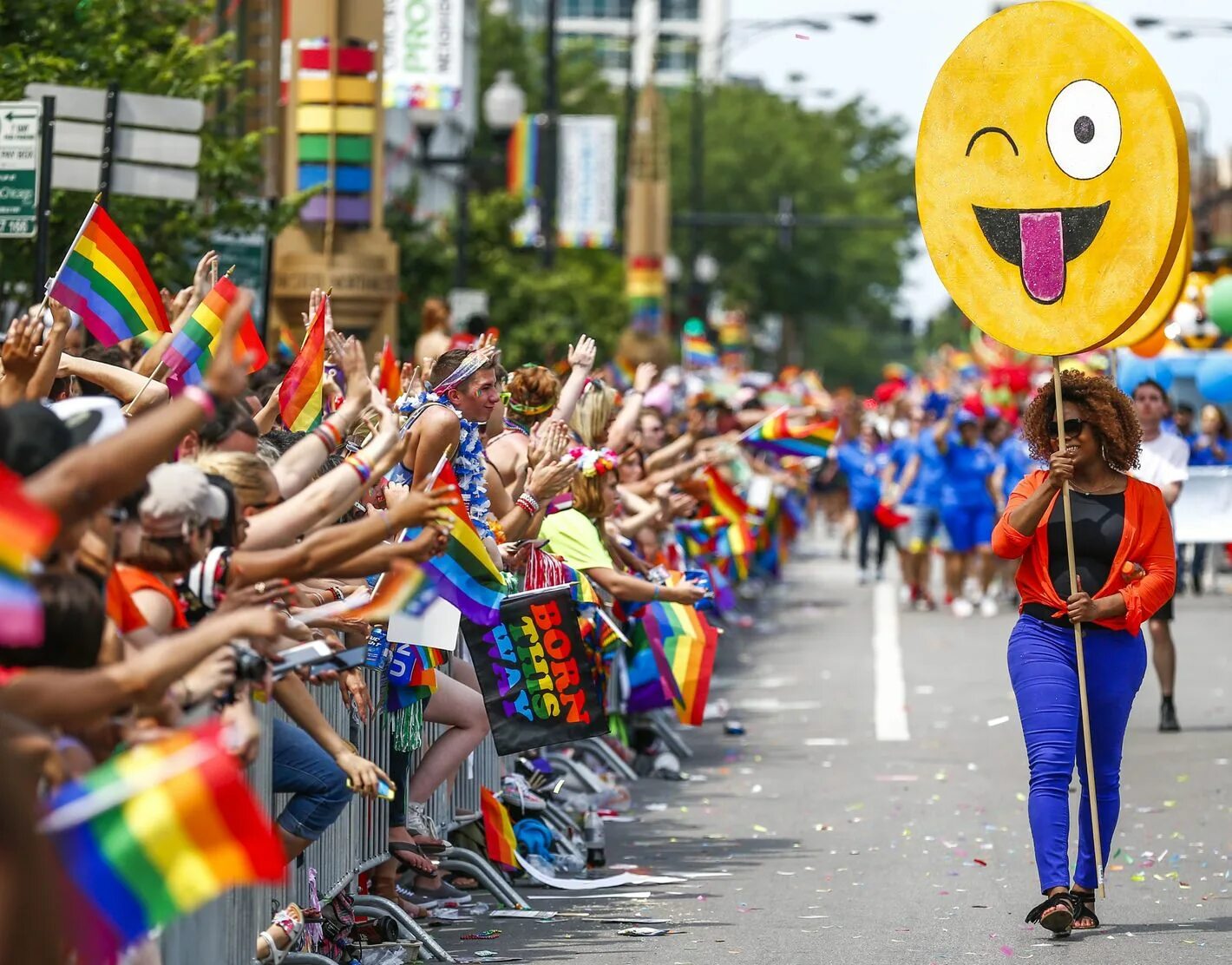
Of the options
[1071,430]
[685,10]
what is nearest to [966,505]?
[1071,430]

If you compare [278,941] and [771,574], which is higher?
[278,941]

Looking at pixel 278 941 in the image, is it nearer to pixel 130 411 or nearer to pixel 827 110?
pixel 130 411

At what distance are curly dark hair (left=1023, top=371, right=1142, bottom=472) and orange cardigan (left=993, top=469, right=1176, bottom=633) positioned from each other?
0.11 meters

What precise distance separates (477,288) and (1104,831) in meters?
20.8

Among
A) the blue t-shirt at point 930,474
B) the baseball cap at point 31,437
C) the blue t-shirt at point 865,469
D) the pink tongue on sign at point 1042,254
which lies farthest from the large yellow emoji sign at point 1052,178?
the blue t-shirt at point 865,469

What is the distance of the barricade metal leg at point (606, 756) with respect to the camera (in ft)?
40.9

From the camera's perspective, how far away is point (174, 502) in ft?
18.1

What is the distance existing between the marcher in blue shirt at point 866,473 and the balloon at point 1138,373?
5.16m

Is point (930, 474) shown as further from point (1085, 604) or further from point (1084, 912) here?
point (1084, 912)

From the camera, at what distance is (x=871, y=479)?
26.8 m

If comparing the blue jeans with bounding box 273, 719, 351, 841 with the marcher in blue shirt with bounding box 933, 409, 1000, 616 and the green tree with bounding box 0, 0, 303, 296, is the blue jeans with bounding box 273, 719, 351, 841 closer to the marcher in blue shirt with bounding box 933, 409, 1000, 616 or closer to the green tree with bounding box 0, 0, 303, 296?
the green tree with bounding box 0, 0, 303, 296

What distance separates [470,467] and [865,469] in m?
17.8

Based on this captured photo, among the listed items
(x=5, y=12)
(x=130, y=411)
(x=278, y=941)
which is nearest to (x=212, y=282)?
(x=130, y=411)

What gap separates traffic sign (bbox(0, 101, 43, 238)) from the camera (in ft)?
34.0
